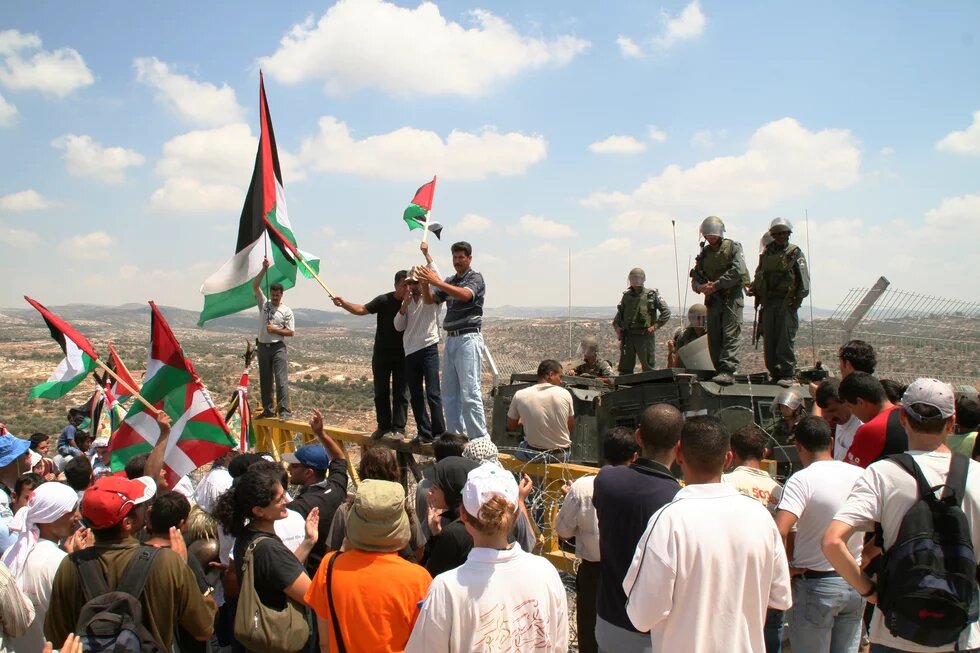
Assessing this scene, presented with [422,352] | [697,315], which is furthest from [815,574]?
[697,315]

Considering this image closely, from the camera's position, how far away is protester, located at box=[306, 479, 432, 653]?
10.5ft

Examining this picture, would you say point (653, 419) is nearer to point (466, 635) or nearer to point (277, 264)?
point (466, 635)

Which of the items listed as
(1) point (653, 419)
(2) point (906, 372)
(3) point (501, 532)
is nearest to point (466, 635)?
(3) point (501, 532)

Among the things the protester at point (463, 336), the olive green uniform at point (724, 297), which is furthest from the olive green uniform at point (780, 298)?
the protester at point (463, 336)

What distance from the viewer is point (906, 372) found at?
11.2 m

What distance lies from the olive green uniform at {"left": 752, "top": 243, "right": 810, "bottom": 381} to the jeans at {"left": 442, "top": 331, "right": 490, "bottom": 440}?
3.21 meters

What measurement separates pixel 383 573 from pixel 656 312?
8.79 metres

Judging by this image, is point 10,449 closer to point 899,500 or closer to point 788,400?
point 899,500

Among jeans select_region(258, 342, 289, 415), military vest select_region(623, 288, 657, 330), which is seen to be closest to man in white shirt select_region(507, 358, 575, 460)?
jeans select_region(258, 342, 289, 415)

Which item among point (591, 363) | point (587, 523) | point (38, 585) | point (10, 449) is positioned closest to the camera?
point (38, 585)

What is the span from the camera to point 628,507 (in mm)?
3646

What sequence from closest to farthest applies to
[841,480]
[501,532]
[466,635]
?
[466,635] < [501,532] < [841,480]

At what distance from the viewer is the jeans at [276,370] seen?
10305mm

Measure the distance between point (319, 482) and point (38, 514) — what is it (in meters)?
1.61
